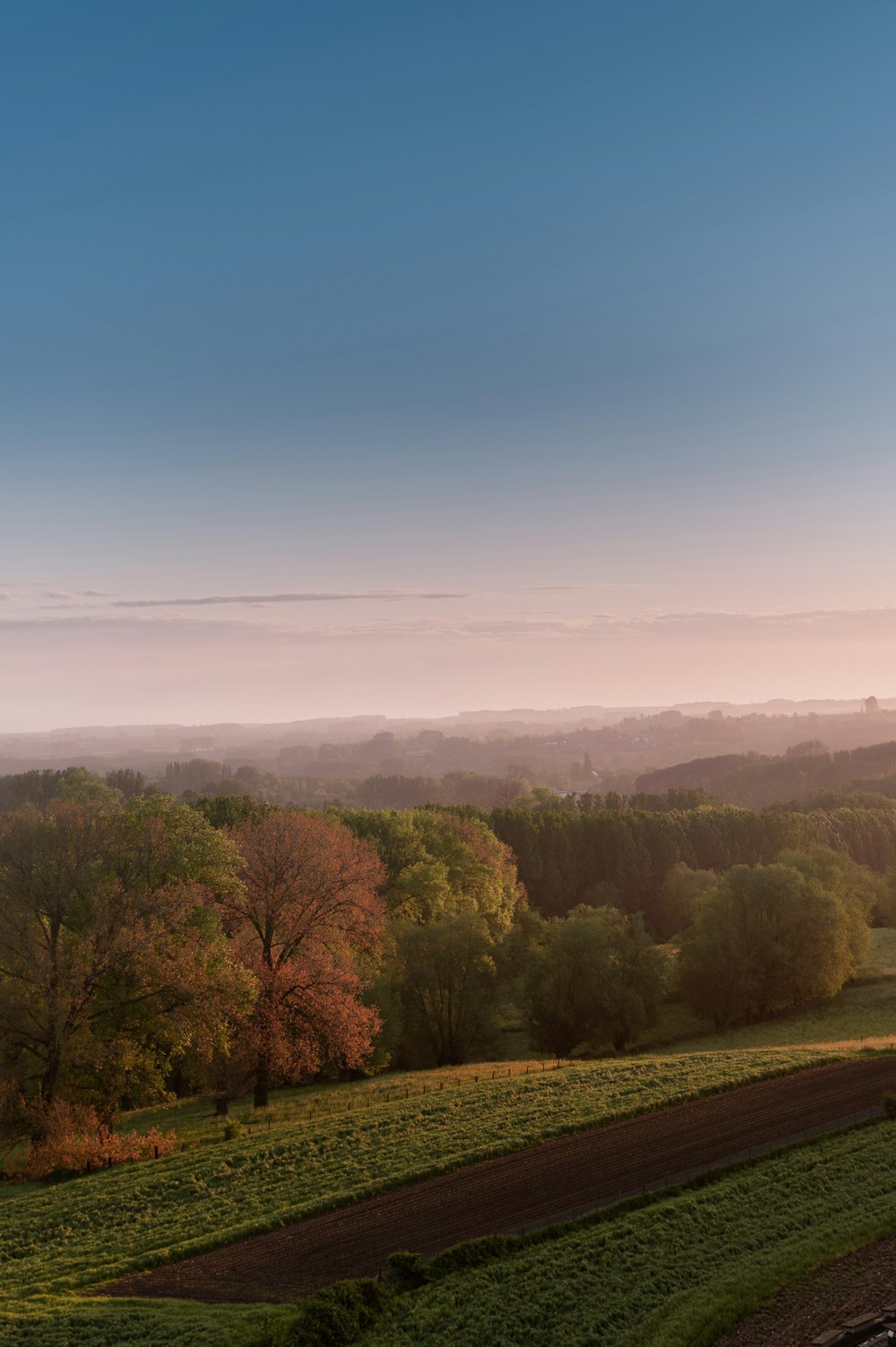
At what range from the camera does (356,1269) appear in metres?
23.5

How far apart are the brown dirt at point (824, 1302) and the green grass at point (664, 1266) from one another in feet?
1.09

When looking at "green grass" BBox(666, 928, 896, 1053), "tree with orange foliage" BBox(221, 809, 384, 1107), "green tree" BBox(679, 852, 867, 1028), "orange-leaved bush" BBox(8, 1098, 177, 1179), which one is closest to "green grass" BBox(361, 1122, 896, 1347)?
"orange-leaved bush" BBox(8, 1098, 177, 1179)

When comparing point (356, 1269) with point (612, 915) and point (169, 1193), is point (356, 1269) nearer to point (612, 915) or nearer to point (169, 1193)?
point (169, 1193)

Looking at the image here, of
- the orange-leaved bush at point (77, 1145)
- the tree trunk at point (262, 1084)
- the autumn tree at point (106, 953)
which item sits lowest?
the tree trunk at point (262, 1084)

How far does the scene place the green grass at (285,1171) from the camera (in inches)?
1020

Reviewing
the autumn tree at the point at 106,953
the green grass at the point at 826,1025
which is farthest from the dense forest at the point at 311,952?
the green grass at the point at 826,1025

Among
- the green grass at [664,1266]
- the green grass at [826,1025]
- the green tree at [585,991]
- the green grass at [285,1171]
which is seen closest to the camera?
the green grass at [664,1266]

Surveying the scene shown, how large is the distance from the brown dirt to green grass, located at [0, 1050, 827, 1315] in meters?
12.6

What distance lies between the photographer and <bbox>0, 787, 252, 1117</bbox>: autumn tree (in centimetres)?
3734

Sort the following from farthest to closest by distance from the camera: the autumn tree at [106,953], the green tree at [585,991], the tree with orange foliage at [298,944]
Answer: the green tree at [585,991], the tree with orange foliage at [298,944], the autumn tree at [106,953]

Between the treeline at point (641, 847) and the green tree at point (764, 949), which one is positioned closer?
the green tree at point (764, 949)

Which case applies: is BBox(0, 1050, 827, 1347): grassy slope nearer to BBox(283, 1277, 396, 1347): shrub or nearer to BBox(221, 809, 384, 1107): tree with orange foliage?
BBox(283, 1277, 396, 1347): shrub

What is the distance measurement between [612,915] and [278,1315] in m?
62.9

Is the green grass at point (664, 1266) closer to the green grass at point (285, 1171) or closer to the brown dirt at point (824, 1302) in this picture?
the brown dirt at point (824, 1302)
